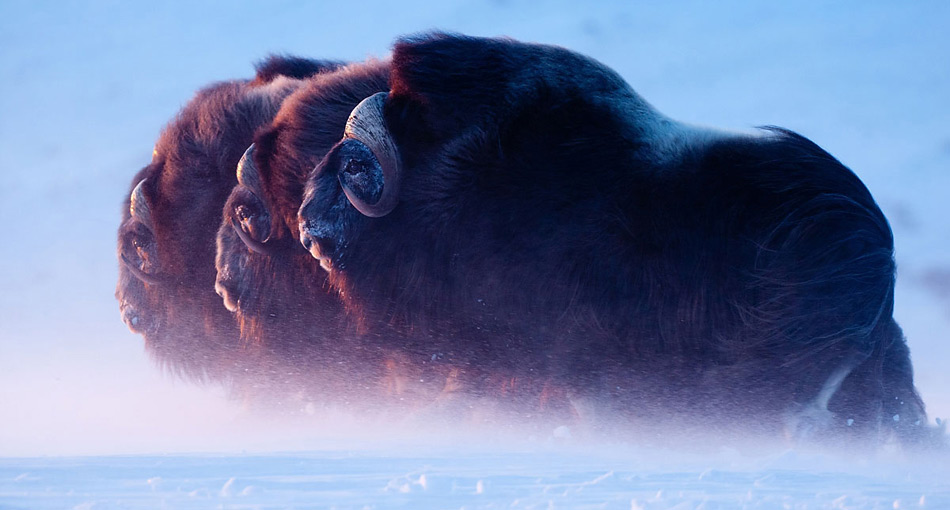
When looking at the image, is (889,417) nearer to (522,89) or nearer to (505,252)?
(505,252)

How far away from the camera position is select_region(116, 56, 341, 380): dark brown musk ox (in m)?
3.30

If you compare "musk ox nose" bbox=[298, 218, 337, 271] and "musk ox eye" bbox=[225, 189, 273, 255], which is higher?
"musk ox eye" bbox=[225, 189, 273, 255]

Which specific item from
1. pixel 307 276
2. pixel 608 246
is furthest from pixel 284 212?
pixel 608 246

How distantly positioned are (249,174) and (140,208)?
2.41ft

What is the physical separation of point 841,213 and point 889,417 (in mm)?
623

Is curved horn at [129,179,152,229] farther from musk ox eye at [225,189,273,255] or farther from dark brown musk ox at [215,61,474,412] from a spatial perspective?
musk ox eye at [225,189,273,255]

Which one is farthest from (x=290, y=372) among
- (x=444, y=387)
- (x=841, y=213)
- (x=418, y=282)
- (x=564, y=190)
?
(x=841, y=213)

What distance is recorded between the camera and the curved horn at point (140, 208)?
132 inches

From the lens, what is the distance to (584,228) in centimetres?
242

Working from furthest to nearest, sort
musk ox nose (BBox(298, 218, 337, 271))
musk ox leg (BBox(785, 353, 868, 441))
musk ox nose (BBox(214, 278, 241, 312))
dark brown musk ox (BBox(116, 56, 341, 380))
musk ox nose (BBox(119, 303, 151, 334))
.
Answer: musk ox nose (BBox(119, 303, 151, 334))
dark brown musk ox (BBox(116, 56, 341, 380))
musk ox nose (BBox(214, 278, 241, 312))
musk ox nose (BBox(298, 218, 337, 271))
musk ox leg (BBox(785, 353, 868, 441))

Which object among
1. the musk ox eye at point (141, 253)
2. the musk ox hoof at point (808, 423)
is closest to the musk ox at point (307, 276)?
the musk ox eye at point (141, 253)

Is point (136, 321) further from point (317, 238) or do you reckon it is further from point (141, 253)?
point (317, 238)

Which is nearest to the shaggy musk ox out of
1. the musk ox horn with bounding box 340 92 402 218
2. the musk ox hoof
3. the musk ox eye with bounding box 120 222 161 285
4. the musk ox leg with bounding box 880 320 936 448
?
the musk ox horn with bounding box 340 92 402 218

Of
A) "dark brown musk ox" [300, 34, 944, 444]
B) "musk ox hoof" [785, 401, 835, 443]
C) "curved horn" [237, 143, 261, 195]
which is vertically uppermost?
"curved horn" [237, 143, 261, 195]
